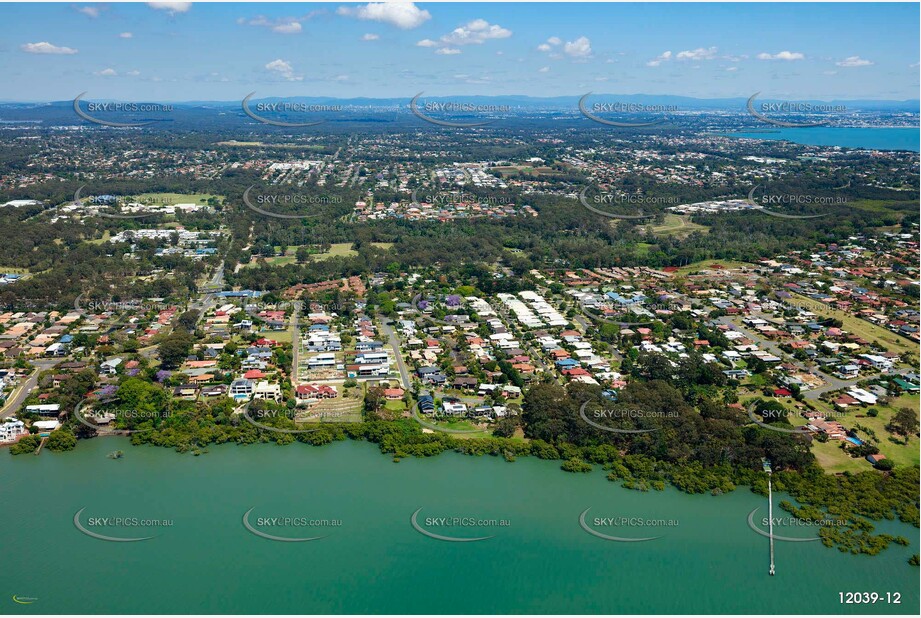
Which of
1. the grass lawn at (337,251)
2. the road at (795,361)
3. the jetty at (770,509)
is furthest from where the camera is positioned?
the grass lawn at (337,251)

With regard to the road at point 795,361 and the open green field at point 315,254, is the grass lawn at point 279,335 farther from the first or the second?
the road at point 795,361

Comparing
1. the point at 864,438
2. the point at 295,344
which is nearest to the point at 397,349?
the point at 295,344

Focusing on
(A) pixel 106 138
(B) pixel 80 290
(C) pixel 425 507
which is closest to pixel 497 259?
(B) pixel 80 290

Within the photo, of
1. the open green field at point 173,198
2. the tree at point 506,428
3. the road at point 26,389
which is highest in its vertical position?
the open green field at point 173,198

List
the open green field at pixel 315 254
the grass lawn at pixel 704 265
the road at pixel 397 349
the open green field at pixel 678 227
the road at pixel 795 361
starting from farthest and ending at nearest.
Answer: the open green field at pixel 678 227 < the open green field at pixel 315 254 < the grass lawn at pixel 704 265 < the road at pixel 397 349 < the road at pixel 795 361

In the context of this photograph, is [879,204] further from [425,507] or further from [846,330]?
[425,507]

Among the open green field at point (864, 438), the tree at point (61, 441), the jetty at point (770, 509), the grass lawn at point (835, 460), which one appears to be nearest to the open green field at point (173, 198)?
the tree at point (61, 441)
